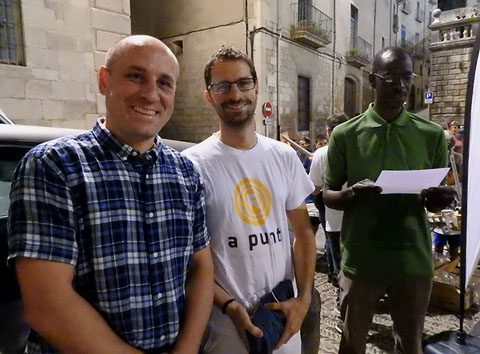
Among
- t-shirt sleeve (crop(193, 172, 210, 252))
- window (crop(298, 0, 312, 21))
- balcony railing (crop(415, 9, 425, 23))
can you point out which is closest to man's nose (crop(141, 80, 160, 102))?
t-shirt sleeve (crop(193, 172, 210, 252))

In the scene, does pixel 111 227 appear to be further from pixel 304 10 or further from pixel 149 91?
pixel 304 10

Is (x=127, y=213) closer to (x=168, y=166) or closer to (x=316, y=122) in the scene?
(x=168, y=166)

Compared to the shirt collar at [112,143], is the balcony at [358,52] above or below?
above

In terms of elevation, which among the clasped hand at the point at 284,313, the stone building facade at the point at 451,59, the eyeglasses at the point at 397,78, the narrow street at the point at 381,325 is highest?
the stone building facade at the point at 451,59

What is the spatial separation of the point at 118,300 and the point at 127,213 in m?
0.26

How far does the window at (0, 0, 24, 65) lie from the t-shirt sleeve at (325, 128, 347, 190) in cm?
613

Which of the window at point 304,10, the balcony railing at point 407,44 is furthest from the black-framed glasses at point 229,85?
the balcony railing at point 407,44

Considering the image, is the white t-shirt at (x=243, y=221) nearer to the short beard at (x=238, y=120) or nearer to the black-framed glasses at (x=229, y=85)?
the short beard at (x=238, y=120)

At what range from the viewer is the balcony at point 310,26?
13141mm

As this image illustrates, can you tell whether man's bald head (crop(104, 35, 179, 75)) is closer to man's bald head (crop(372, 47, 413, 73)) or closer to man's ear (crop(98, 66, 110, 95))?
man's ear (crop(98, 66, 110, 95))

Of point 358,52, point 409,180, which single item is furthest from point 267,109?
point 409,180

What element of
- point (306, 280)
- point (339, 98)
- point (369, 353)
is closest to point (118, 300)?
point (306, 280)

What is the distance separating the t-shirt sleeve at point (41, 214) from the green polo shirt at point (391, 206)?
147cm

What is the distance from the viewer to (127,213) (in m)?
1.12
